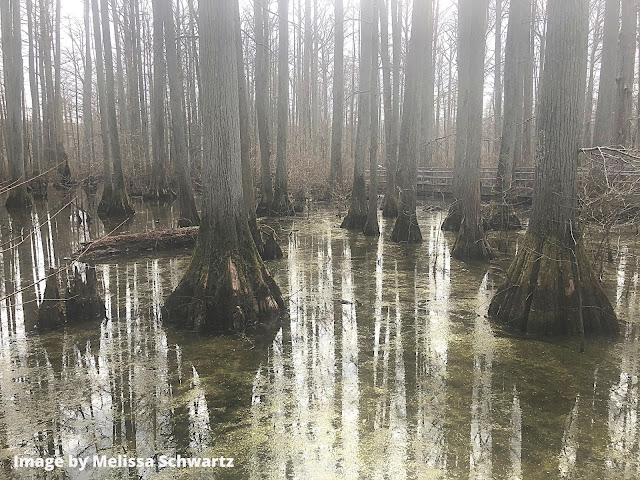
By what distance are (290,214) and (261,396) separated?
12.4m

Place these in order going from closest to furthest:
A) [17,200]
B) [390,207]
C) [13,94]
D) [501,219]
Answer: [501,219], [390,207], [17,200], [13,94]

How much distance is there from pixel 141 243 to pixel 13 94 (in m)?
12.2

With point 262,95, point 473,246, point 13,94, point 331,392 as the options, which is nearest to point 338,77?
point 262,95

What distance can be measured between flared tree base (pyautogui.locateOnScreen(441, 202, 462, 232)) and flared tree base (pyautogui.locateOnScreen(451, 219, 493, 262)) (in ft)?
10.6

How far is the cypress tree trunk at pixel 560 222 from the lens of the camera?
5.08m

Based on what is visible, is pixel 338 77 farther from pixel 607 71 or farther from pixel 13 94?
pixel 13 94

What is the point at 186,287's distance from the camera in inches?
226

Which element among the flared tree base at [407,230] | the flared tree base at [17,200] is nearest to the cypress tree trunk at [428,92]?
the flared tree base at [407,230]

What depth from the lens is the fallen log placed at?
9.48 metres

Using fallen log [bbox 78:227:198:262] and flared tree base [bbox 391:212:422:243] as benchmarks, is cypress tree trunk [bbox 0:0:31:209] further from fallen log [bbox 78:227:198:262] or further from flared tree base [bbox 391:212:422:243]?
flared tree base [bbox 391:212:422:243]

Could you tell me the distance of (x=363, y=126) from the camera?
12602 millimetres

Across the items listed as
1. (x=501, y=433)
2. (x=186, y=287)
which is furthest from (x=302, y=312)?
(x=501, y=433)

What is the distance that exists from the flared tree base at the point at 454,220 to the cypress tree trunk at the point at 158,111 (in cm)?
924

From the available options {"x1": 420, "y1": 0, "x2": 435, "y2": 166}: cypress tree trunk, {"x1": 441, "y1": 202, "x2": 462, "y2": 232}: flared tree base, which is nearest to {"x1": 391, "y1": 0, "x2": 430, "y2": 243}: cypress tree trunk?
{"x1": 420, "y1": 0, "x2": 435, "y2": 166}: cypress tree trunk
